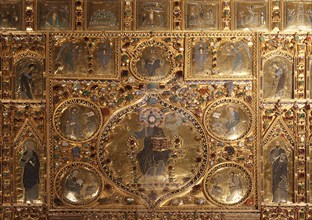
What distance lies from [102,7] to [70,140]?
8.23 feet

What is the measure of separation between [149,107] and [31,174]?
2491 mm

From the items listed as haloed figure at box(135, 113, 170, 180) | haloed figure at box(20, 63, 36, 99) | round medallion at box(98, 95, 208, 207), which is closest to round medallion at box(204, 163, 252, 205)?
round medallion at box(98, 95, 208, 207)

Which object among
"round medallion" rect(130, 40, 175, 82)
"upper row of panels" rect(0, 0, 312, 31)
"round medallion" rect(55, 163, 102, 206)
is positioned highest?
"upper row of panels" rect(0, 0, 312, 31)

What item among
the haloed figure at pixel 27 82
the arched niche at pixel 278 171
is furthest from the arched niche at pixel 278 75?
the haloed figure at pixel 27 82

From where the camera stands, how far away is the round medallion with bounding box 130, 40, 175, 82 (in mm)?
8750

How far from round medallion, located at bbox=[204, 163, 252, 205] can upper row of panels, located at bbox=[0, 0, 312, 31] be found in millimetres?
2597

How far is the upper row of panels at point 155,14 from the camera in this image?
8.70 meters

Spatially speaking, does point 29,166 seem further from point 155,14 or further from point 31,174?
point 155,14

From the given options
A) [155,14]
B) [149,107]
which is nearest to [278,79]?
[149,107]

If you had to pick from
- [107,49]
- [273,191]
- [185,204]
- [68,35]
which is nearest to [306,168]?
[273,191]

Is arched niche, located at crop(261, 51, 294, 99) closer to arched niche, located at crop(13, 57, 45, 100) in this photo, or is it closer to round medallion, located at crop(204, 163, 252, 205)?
round medallion, located at crop(204, 163, 252, 205)

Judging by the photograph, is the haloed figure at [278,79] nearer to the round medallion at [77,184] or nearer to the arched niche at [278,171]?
the arched niche at [278,171]

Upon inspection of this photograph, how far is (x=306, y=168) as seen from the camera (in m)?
8.77

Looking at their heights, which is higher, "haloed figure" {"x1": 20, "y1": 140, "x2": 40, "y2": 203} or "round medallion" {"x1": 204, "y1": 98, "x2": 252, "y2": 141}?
"round medallion" {"x1": 204, "y1": 98, "x2": 252, "y2": 141}
